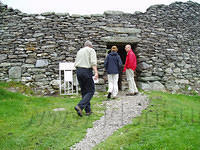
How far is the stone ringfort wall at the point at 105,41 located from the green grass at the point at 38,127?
2.97 metres

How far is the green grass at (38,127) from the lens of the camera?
3090mm

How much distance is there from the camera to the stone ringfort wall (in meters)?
8.26

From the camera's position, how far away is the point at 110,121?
168 inches

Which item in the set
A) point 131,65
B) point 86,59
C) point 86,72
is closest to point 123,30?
point 131,65

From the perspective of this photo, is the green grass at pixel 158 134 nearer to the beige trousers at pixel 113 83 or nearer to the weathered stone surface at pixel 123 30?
the beige trousers at pixel 113 83

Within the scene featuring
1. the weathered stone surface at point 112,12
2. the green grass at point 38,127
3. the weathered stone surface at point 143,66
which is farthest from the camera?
the weathered stone surface at point 112,12

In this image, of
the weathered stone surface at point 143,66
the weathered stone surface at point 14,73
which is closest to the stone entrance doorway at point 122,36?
the weathered stone surface at point 143,66

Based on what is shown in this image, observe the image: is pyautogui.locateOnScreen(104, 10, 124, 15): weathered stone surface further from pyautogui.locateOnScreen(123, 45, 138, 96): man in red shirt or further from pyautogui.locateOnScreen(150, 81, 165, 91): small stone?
pyautogui.locateOnScreen(150, 81, 165, 91): small stone

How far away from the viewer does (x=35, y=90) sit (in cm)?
795

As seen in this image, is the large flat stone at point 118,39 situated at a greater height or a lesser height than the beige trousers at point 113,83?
greater

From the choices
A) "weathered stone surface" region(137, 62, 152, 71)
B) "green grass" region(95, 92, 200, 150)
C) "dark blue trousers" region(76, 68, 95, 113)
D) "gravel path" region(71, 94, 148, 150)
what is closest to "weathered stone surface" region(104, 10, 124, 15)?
"weathered stone surface" region(137, 62, 152, 71)

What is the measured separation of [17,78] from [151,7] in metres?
7.96

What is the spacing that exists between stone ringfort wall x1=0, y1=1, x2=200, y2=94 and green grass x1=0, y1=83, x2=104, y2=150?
2.97m

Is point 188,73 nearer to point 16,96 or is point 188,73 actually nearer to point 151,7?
point 151,7
